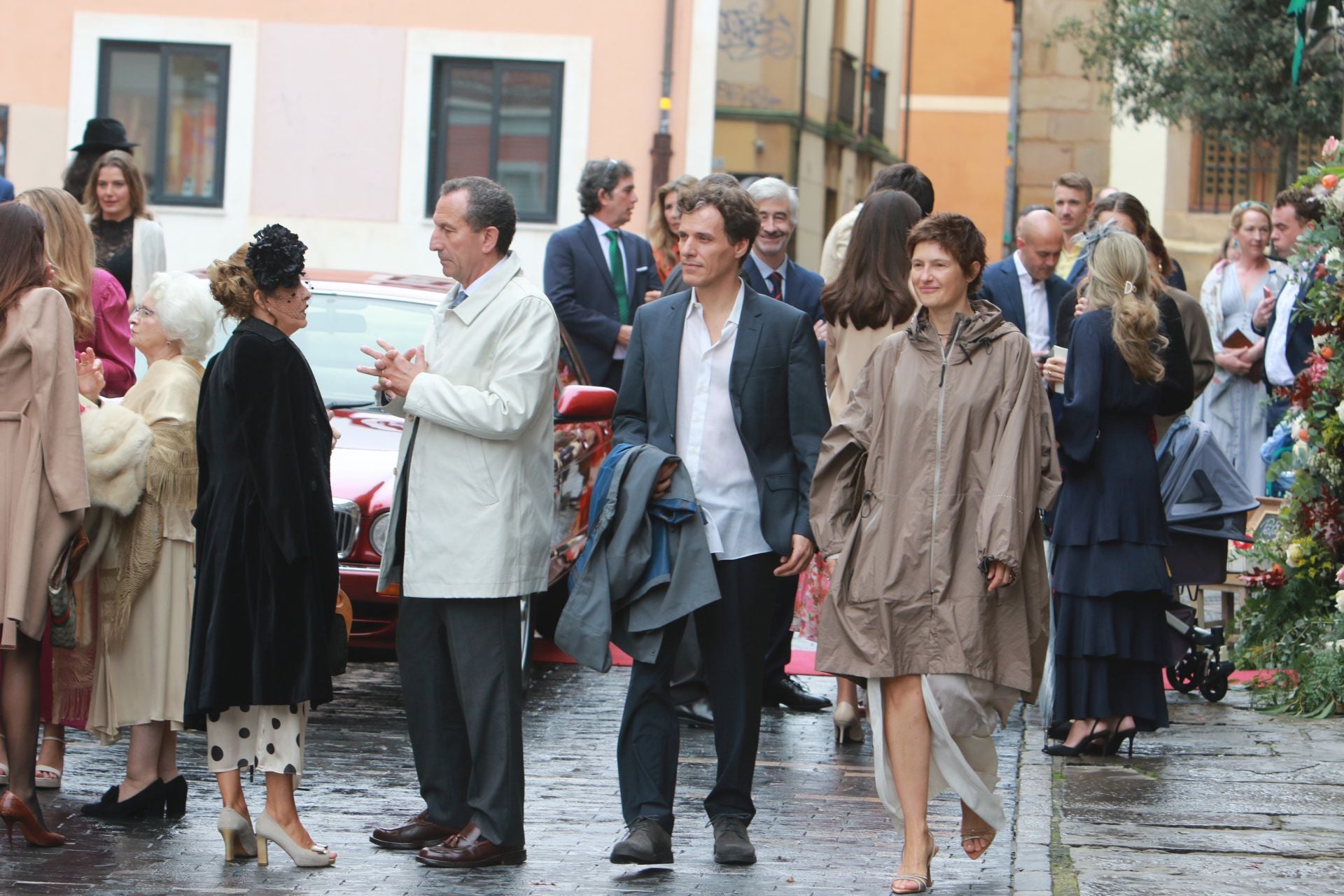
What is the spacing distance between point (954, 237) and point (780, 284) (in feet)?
10.8

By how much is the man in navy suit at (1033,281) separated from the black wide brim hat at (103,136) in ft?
15.4

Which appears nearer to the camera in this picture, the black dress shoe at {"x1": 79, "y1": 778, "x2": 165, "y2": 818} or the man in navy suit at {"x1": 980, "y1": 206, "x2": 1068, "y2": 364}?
Answer: the black dress shoe at {"x1": 79, "y1": 778, "x2": 165, "y2": 818}

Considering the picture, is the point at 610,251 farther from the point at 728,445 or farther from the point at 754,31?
the point at 754,31

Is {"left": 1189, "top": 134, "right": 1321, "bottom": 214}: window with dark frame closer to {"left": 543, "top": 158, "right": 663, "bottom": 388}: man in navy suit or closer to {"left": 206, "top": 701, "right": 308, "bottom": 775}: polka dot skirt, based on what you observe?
{"left": 543, "top": 158, "right": 663, "bottom": 388}: man in navy suit

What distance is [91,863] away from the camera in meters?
6.05

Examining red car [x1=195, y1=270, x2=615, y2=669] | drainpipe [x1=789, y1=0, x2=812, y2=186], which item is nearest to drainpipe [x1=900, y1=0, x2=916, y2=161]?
drainpipe [x1=789, y1=0, x2=812, y2=186]

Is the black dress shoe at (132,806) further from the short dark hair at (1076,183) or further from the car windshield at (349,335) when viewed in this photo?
the short dark hair at (1076,183)

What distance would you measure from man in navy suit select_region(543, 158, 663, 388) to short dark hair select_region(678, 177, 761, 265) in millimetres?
4744

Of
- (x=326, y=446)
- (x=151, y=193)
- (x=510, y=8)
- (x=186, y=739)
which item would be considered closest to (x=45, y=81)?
(x=151, y=193)

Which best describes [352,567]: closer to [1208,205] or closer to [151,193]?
[151,193]

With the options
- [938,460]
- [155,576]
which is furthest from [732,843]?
[155,576]

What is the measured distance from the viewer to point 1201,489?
29.7ft

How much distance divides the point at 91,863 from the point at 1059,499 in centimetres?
412

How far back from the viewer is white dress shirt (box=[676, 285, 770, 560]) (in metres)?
6.39
